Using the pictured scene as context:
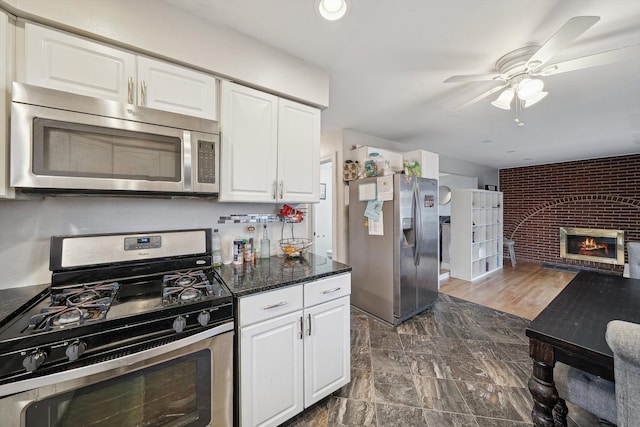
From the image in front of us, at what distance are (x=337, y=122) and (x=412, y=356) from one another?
8.86ft

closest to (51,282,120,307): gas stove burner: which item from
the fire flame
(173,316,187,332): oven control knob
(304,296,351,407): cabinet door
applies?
(173,316,187,332): oven control knob

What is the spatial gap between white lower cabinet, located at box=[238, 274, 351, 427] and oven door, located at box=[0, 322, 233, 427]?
4.4 inches

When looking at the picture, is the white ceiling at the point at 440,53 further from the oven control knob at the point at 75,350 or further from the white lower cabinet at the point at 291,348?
the oven control knob at the point at 75,350

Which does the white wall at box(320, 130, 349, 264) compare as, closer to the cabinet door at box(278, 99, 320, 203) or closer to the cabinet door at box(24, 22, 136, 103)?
the cabinet door at box(278, 99, 320, 203)

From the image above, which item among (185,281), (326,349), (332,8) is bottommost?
(326,349)

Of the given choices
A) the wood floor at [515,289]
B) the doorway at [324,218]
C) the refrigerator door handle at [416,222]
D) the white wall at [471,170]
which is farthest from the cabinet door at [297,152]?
the white wall at [471,170]

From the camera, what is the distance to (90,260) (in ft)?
4.28

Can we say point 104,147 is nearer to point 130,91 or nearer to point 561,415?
point 130,91

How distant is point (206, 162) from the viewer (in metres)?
1.42

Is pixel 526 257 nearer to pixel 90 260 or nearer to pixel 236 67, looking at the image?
pixel 236 67

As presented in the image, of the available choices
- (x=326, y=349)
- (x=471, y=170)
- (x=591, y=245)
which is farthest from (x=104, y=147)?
(x=591, y=245)

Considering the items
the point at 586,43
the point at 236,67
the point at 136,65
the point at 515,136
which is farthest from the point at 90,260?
the point at 515,136

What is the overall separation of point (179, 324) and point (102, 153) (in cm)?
92

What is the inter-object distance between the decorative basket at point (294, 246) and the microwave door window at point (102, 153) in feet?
3.09
